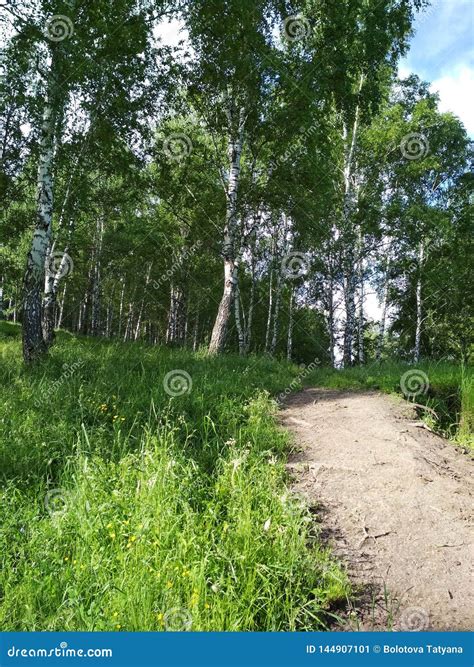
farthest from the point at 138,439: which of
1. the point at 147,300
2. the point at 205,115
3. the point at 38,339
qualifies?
the point at 147,300

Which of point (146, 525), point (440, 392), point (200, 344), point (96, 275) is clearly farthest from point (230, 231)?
point (96, 275)

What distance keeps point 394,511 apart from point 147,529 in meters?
2.13

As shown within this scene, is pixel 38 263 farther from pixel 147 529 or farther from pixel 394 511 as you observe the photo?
pixel 394 511

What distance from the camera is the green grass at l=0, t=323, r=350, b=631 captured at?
2260 mm

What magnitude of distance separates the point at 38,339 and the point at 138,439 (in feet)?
15.2

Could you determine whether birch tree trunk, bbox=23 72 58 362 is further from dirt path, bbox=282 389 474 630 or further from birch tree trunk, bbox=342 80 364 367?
birch tree trunk, bbox=342 80 364 367

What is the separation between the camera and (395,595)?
98.3 inches

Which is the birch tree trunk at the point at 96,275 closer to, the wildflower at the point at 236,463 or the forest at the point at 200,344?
the forest at the point at 200,344

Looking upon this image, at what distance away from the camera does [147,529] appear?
107 inches

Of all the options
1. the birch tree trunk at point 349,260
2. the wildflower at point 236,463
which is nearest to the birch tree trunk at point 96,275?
the birch tree trunk at point 349,260

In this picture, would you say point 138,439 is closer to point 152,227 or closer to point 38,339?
point 38,339

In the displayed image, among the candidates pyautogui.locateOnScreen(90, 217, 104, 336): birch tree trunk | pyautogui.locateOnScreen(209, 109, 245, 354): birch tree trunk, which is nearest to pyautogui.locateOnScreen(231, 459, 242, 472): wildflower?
pyautogui.locateOnScreen(209, 109, 245, 354): birch tree trunk

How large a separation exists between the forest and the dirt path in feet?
0.63

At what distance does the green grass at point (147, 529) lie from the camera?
226 cm
